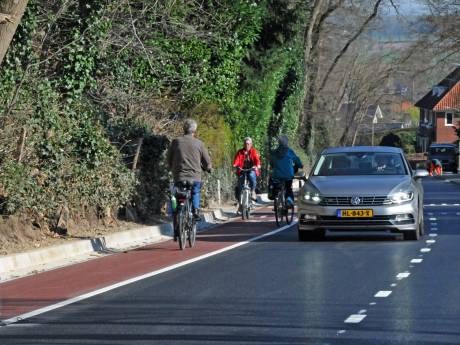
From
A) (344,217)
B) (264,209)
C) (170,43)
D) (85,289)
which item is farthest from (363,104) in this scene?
(85,289)

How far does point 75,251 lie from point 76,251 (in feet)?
0.11

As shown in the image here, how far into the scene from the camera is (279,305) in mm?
11469

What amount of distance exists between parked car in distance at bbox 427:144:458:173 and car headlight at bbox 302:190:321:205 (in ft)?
207

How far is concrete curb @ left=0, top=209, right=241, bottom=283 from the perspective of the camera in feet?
50.3

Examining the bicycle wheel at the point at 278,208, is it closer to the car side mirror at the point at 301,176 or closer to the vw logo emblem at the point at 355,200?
the car side mirror at the point at 301,176

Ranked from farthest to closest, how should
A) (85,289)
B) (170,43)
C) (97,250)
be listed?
(170,43) → (97,250) → (85,289)

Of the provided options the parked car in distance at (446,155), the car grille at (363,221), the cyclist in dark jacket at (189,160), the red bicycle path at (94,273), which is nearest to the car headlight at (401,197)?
the car grille at (363,221)

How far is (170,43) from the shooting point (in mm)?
24547

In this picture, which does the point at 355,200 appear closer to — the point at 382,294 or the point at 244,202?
the point at 382,294

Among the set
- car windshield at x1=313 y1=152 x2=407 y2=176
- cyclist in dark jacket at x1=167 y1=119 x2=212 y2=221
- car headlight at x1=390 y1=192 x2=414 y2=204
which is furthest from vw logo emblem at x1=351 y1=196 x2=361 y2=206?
cyclist in dark jacket at x1=167 y1=119 x2=212 y2=221

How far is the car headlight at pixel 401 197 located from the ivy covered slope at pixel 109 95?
4813mm

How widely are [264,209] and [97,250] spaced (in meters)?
13.8

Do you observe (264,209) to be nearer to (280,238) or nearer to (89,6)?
(280,238)

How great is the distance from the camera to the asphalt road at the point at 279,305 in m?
9.64
